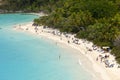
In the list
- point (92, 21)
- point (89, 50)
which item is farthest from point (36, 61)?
point (92, 21)

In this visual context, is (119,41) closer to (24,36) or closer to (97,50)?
(97,50)

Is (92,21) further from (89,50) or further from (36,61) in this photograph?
(36,61)

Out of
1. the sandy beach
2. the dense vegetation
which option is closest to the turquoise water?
the sandy beach

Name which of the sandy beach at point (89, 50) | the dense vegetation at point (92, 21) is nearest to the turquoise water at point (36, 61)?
the sandy beach at point (89, 50)

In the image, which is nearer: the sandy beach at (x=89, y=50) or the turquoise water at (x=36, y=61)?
the sandy beach at (x=89, y=50)

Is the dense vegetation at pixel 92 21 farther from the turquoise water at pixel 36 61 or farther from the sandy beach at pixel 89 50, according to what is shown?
the turquoise water at pixel 36 61

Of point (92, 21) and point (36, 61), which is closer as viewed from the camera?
point (36, 61)

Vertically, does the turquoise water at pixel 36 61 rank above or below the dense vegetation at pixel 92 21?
below
